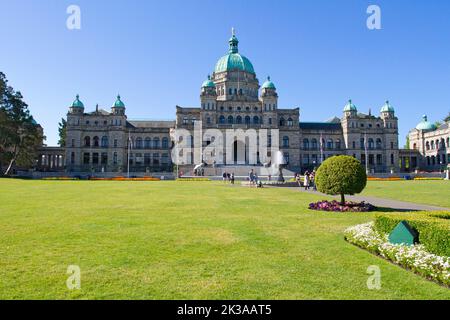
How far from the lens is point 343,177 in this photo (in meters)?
17.8

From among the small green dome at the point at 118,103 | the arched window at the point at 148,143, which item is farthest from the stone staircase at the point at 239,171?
the small green dome at the point at 118,103

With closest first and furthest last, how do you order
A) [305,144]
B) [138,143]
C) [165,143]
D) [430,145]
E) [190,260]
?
[190,260]
[138,143]
[165,143]
[305,144]
[430,145]

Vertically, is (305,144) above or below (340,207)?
above

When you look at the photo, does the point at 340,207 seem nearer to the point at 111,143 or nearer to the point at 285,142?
the point at 285,142

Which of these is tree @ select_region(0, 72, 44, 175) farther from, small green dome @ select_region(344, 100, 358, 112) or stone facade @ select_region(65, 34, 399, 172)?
small green dome @ select_region(344, 100, 358, 112)

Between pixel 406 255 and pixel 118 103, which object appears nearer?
pixel 406 255

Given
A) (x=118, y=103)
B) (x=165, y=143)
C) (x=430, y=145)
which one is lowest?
(x=430, y=145)

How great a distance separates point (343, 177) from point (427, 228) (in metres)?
9.19

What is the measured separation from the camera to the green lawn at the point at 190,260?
6.27 metres

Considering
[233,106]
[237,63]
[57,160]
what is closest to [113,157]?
[57,160]

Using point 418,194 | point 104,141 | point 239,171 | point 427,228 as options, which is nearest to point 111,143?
point 104,141

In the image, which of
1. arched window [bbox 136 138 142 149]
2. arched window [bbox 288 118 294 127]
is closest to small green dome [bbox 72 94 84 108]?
arched window [bbox 136 138 142 149]

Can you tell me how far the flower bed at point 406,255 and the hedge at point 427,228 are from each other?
0.73 feet

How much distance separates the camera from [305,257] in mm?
8500
